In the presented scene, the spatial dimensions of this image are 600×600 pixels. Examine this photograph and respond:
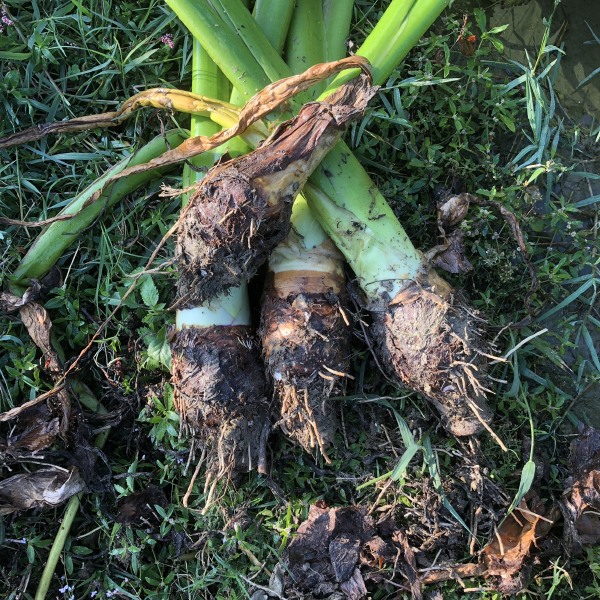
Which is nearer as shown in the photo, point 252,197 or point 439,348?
point 252,197

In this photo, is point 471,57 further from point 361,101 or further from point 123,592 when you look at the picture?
point 123,592

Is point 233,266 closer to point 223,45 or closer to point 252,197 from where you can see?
point 252,197

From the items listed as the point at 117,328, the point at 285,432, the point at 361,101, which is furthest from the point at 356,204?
the point at 117,328

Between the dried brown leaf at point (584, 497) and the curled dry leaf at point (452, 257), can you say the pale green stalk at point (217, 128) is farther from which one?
the dried brown leaf at point (584, 497)

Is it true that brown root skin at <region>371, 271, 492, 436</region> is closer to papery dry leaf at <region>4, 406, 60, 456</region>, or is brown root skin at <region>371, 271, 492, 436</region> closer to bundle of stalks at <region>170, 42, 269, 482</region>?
bundle of stalks at <region>170, 42, 269, 482</region>

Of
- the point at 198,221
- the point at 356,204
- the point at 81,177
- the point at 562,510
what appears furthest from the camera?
the point at 81,177

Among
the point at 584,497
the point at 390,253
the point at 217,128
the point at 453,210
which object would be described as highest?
the point at 217,128

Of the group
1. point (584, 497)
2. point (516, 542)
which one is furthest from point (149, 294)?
point (584, 497)
